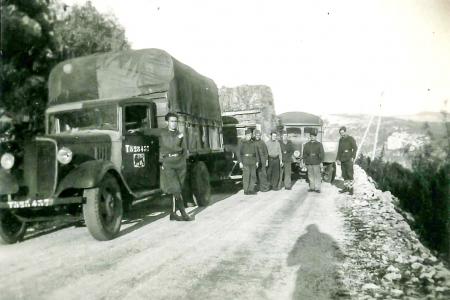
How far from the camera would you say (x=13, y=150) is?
5.69 m

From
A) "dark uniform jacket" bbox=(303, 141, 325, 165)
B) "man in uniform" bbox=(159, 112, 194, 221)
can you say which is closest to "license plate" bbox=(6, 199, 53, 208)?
"man in uniform" bbox=(159, 112, 194, 221)

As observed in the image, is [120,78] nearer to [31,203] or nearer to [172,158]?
[172,158]

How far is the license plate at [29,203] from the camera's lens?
5.28 metres

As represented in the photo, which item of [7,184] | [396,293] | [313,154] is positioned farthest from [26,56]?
[396,293]

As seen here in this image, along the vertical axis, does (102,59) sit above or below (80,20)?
below

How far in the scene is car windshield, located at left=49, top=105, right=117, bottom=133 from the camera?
265 inches

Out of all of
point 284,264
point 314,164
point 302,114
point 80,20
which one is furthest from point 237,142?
point 284,264

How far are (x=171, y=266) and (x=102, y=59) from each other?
541 centimetres

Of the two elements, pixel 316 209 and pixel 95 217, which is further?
pixel 316 209

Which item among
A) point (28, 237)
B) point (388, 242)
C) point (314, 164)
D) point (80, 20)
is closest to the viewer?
point (388, 242)

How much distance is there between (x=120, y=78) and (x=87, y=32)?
8.57 m

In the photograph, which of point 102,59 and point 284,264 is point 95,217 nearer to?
point 284,264

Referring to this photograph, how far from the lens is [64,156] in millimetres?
5562

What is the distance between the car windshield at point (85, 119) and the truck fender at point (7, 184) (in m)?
1.53
